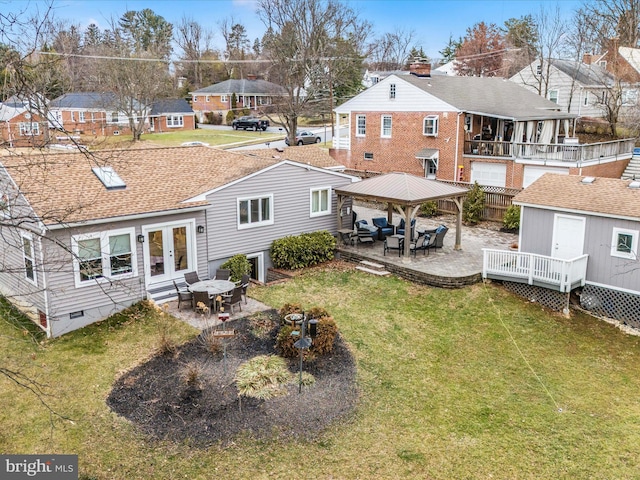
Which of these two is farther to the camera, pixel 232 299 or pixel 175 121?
pixel 175 121

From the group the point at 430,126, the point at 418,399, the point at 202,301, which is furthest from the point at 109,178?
the point at 430,126

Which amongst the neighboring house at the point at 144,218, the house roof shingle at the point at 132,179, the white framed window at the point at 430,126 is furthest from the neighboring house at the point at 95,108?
the neighboring house at the point at 144,218

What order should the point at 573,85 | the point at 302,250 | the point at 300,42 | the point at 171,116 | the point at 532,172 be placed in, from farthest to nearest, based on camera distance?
the point at 171,116 < the point at 300,42 < the point at 573,85 < the point at 532,172 < the point at 302,250

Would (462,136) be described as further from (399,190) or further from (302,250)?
(302,250)

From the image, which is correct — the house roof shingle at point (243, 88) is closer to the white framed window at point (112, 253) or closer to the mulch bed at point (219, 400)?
the white framed window at point (112, 253)

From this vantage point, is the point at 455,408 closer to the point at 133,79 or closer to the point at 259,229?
the point at 259,229

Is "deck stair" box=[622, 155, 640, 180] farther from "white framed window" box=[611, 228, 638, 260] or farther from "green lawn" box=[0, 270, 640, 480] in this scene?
"green lawn" box=[0, 270, 640, 480]

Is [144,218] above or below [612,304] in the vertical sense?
above
